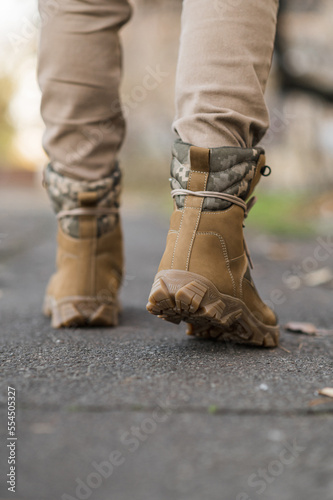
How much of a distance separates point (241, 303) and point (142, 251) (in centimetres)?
232

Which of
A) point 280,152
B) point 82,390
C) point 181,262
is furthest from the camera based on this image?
point 280,152

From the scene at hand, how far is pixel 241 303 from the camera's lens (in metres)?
1.23

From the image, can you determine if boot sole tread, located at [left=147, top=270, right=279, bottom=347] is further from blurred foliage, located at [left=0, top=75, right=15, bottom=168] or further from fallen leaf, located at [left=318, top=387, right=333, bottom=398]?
blurred foliage, located at [left=0, top=75, right=15, bottom=168]

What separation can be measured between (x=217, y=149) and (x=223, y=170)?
47 mm

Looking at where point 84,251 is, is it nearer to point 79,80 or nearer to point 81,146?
point 81,146

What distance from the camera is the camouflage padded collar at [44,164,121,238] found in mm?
1528

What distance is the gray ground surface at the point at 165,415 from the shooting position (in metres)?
0.69

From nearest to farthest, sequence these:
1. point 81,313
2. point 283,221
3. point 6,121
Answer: point 81,313
point 283,221
point 6,121

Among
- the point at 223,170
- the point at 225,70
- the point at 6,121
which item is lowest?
the point at 6,121

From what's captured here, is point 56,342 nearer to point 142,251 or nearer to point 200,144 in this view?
point 200,144

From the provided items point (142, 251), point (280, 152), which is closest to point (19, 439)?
point (142, 251)

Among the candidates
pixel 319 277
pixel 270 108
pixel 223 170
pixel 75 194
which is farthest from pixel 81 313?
pixel 270 108

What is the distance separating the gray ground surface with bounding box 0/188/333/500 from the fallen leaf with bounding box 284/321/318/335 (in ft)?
0.17

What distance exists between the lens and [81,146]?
1546mm
